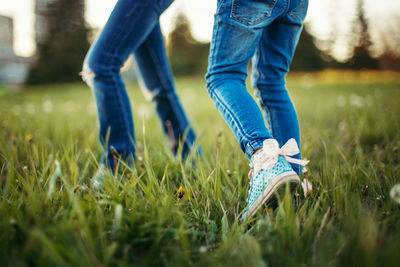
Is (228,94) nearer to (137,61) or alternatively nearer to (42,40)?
(137,61)

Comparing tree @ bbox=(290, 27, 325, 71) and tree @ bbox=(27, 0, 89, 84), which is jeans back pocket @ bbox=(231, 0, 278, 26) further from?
tree @ bbox=(290, 27, 325, 71)

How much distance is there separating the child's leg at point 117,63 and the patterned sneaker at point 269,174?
25.6 inches

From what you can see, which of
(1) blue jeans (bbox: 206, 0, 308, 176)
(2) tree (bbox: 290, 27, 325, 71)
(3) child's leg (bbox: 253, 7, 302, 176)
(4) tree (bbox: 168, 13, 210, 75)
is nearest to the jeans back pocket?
(1) blue jeans (bbox: 206, 0, 308, 176)

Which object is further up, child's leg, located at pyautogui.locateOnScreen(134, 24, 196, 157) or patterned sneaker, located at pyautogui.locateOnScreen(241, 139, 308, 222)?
child's leg, located at pyautogui.locateOnScreen(134, 24, 196, 157)

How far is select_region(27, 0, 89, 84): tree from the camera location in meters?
14.4

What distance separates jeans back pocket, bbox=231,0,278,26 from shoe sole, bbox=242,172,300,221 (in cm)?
58

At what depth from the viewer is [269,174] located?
2.85ft

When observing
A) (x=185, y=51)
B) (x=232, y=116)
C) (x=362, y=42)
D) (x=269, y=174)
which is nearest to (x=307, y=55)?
(x=185, y=51)

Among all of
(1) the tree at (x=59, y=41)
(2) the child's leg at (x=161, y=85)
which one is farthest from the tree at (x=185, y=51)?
(2) the child's leg at (x=161, y=85)

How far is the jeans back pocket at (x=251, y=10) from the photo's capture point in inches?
36.6

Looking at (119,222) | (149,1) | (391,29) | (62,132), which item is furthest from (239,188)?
(391,29)

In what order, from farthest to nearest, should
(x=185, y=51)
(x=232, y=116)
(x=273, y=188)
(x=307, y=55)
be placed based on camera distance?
1. (x=185, y=51)
2. (x=307, y=55)
3. (x=232, y=116)
4. (x=273, y=188)

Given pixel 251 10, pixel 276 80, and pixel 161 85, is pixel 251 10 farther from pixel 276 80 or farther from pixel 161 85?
pixel 161 85

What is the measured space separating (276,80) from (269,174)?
19.0 inches
